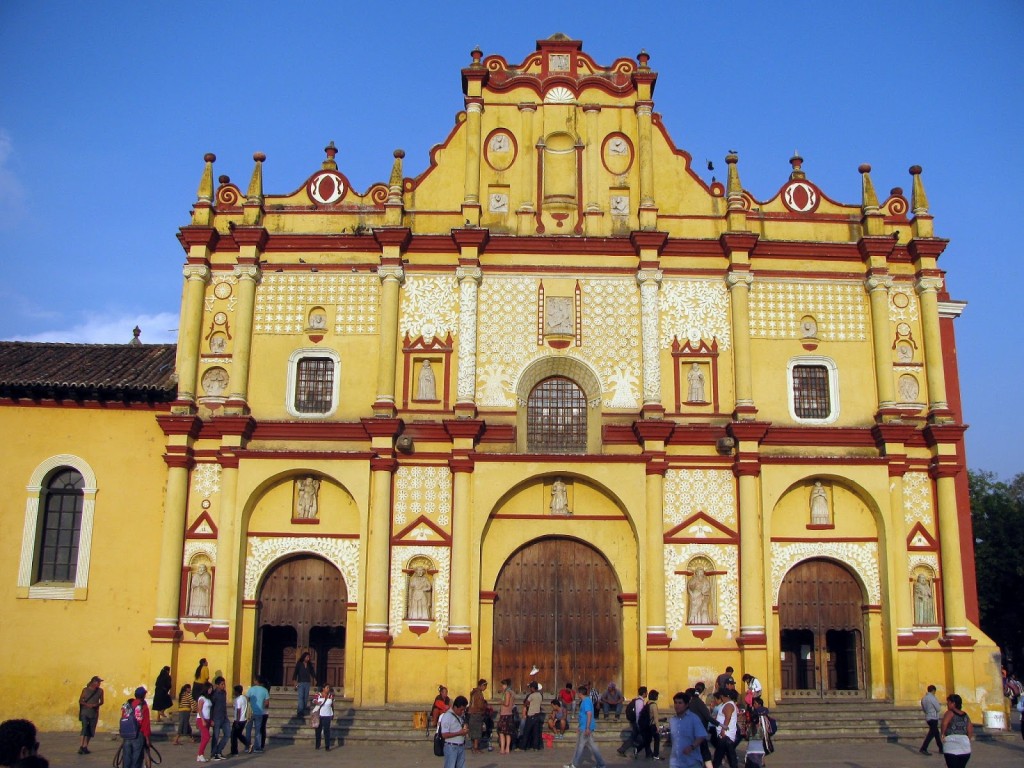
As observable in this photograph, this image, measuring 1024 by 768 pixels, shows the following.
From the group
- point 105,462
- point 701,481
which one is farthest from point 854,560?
point 105,462

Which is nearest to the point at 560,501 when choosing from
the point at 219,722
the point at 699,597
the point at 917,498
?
the point at 699,597

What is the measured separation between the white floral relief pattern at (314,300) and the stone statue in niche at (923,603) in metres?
14.9

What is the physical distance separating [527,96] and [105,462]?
14.7 metres

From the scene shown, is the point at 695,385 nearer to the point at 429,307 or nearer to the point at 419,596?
the point at 429,307

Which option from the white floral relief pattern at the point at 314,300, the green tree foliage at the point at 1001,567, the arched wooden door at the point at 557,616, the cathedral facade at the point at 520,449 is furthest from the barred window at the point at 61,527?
the green tree foliage at the point at 1001,567

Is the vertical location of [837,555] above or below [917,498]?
below

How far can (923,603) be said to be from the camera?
80.5 ft

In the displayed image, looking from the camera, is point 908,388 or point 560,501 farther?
point 908,388

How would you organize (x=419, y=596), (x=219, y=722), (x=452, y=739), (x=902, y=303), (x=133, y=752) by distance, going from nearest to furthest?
(x=452, y=739) → (x=133, y=752) → (x=219, y=722) → (x=419, y=596) → (x=902, y=303)

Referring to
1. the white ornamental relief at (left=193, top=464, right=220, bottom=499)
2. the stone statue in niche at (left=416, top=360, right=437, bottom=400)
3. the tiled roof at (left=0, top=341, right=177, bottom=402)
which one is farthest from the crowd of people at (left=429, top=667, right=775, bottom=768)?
the tiled roof at (left=0, top=341, right=177, bottom=402)

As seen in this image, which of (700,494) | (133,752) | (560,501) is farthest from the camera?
(560,501)

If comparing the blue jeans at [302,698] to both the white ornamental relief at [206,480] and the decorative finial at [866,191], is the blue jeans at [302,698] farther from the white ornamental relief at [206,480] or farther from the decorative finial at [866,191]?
the decorative finial at [866,191]

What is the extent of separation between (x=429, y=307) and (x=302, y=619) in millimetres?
8413

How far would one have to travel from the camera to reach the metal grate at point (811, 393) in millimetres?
25734
